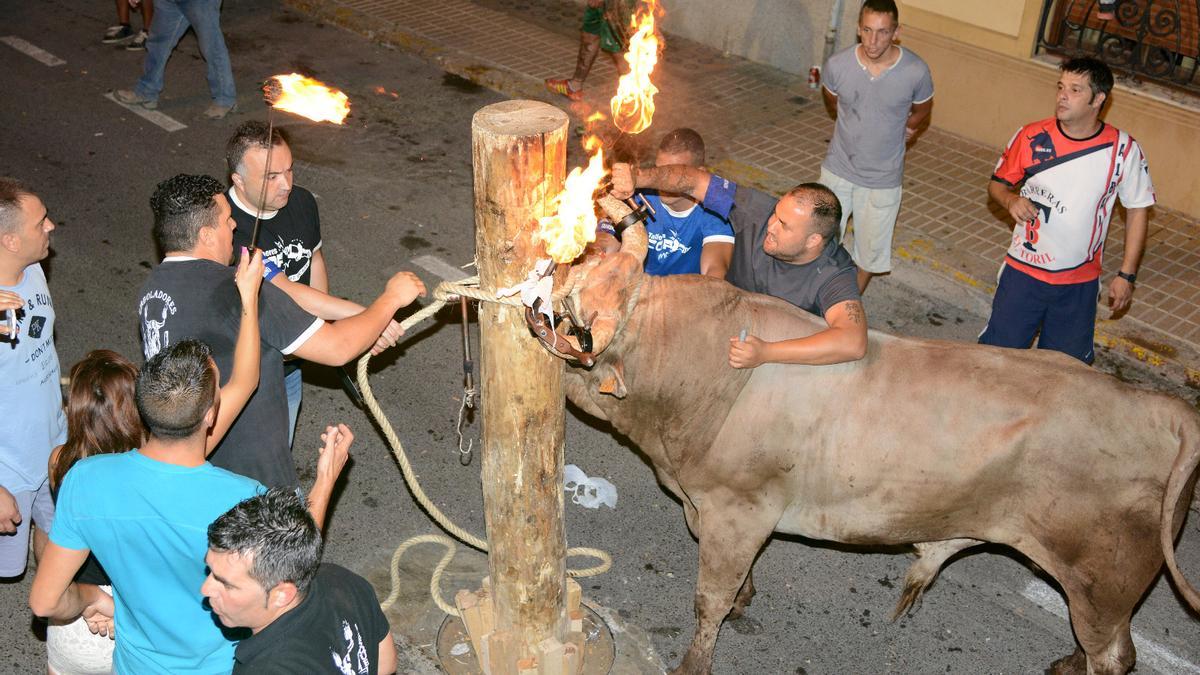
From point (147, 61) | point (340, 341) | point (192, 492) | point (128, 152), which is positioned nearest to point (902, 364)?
point (340, 341)

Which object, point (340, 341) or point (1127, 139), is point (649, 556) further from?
point (1127, 139)

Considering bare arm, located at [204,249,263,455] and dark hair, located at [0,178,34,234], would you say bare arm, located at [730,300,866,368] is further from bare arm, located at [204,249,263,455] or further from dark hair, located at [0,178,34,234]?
dark hair, located at [0,178,34,234]

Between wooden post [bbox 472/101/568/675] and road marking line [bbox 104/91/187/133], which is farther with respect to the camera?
road marking line [bbox 104/91/187/133]

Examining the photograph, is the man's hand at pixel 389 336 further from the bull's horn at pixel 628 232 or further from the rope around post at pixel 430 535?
the bull's horn at pixel 628 232

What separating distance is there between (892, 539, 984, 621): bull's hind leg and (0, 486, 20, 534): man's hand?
14.0 feet

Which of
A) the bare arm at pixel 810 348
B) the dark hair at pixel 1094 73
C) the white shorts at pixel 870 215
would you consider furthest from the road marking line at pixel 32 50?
the dark hair at pixel 1094 73

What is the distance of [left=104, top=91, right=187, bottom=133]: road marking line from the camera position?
434 inches

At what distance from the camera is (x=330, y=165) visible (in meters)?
10.4

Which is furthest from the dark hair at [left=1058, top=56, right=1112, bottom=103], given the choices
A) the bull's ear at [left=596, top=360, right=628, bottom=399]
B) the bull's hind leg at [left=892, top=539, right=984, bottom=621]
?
the bull's ear at [left=596, top=360, right=628, bottom=399]

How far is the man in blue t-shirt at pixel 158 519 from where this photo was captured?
3703 mm

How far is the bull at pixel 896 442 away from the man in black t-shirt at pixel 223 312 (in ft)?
A: 3.23

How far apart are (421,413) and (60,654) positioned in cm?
304

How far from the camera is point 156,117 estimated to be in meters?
11.2

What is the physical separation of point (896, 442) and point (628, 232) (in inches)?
59.3
